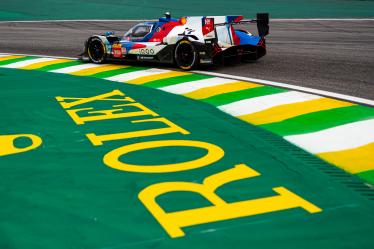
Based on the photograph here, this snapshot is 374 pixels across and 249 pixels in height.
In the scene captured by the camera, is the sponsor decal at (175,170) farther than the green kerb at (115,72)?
No

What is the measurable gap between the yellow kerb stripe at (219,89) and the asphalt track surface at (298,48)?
26.6 inches

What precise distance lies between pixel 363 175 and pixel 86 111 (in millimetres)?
4244

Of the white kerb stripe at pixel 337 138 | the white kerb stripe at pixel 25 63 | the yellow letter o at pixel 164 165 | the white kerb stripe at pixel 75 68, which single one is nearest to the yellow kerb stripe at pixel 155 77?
the white kerb stripe at pixel 75 68

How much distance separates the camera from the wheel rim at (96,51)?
12.7m

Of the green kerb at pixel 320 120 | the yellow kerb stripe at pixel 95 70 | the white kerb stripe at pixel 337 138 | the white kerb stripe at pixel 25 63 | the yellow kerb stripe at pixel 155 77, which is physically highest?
the white kerb stripe at pixel 25 63

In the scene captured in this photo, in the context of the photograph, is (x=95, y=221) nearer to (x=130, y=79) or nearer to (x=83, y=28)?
(x=130, y=79)

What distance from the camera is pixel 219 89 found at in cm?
938

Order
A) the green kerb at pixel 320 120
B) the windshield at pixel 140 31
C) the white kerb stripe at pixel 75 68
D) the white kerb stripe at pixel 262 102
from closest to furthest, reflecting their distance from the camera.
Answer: the green kerb at pixel 320 120 < the white kerb stripe at pixel 262 102 < the windshield at pixel 140 31 < the white kerb stripe at pixel 75 68

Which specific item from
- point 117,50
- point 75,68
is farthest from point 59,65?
point 117,50

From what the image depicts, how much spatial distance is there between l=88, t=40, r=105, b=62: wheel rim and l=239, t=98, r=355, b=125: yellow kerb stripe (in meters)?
6.12

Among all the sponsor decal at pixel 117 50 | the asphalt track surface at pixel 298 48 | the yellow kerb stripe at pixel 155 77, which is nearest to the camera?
the asphalt track surface at pixel 298 48

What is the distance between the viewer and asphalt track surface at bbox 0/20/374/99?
993 cm

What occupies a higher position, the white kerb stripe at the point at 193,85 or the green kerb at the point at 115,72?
the green kerb at the point at 115,72

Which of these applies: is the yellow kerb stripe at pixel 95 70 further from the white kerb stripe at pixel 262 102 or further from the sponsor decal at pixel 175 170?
the white kerb stripe at pixel 262 102
